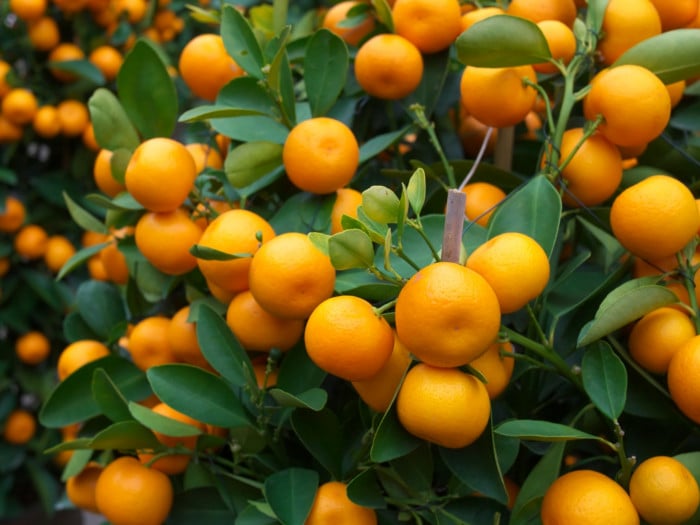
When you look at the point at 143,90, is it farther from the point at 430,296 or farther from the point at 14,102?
the point at 14,102

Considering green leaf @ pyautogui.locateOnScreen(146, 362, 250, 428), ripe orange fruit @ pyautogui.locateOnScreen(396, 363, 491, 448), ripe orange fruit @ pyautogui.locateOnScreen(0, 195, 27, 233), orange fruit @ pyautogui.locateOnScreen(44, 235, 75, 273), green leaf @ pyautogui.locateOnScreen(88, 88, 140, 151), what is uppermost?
green leaf @ pyautogui.locateOnScreen(88, 88, 140, 151)

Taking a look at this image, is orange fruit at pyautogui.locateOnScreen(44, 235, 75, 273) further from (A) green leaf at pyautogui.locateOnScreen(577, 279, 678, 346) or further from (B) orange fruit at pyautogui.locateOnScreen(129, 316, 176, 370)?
(A) green leaf at pyautogui.locateOnScreen(577, 279, 678, 346)

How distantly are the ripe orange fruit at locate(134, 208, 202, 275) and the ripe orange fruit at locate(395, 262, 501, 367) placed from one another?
25 centimetres

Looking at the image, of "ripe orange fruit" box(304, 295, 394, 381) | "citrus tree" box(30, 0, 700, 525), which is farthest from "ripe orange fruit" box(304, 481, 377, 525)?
"ripe orange fruit" box(304, 295, 394, 381)

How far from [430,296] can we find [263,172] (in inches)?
10.4

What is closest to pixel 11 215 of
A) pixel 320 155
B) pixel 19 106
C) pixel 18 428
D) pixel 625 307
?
pixel 19 106

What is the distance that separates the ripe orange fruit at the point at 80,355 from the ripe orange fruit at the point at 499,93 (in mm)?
439

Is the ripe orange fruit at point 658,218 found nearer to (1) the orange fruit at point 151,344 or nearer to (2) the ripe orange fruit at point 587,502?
(2) the ripe orange fruit at point 587,502

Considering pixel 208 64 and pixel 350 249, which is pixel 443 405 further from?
pixel 208 64

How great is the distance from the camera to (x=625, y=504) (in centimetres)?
49

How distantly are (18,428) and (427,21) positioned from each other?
50.0 inches

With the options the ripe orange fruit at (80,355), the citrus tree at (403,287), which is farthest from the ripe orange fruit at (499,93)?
the ripe orange fruit at (80,355)

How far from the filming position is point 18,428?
1.54m

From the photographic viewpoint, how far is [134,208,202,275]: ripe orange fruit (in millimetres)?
643
